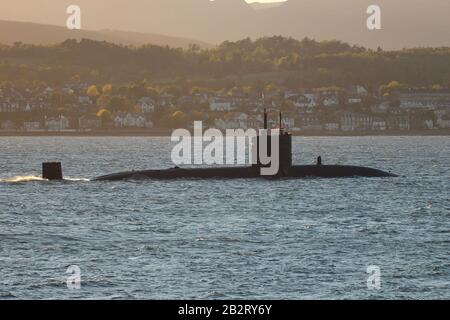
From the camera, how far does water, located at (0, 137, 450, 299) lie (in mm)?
32906

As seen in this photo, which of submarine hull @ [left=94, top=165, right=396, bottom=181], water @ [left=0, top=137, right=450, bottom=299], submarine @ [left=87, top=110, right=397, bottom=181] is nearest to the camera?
water @ [left=0, top=137, right=450, bottom=299]

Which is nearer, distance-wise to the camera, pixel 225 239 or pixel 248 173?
pixel 225 239

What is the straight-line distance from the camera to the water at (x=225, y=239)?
32906mm

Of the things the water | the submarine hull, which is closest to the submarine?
the submarine hull

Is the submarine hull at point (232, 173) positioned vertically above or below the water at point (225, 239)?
above

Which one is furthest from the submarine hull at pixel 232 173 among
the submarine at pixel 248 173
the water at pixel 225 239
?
the water at pixel 225 239

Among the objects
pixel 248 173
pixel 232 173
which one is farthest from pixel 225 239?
pixel 232 173

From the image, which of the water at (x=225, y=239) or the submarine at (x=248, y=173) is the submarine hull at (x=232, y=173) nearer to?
the submarine at (x=248, y=173)

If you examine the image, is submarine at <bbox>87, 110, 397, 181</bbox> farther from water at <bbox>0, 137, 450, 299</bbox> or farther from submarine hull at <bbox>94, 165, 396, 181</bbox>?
water at <bbox>0, 137, 450, 299</bbox>

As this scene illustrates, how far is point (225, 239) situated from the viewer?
43281mm

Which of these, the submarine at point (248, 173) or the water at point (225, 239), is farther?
the submarine at point (248, 173)

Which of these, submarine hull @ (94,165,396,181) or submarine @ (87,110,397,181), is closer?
submarine @ (87,110,397,181)

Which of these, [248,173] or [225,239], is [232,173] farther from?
[225,239]

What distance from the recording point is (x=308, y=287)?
32625 mm
